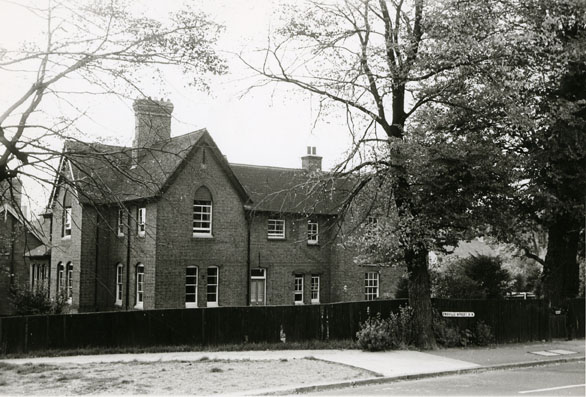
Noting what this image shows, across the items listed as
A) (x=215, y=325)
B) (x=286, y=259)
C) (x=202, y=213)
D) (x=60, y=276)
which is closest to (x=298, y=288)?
(x=286, y=259)

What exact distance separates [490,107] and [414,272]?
5.51 metres

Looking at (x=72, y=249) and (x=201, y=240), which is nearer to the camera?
(x=201, y=240)

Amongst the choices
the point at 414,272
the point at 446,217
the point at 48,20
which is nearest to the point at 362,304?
the point at 414,272

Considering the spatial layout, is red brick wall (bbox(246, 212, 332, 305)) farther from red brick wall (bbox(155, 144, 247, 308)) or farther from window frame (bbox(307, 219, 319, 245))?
red brick wall (bbox(155, 144, 247, 308))

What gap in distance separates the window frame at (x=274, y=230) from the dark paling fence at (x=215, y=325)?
41.4 feet

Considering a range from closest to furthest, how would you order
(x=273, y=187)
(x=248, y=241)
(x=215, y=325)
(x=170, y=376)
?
(x=170, y=376)
(x=215, y=325)
(x=248, y=241)
(x=273, y=187)

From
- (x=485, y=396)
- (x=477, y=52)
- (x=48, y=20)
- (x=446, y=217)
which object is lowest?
(x=485, y=396)

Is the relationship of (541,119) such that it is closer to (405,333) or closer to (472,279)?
(405,333)

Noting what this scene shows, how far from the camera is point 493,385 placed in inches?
513

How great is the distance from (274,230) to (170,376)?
20.3 meters

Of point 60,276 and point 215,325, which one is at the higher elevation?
point 60,276

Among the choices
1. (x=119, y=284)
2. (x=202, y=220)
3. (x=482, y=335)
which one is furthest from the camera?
(x=119, y=284)

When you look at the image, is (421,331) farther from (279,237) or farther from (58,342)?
(279,237)

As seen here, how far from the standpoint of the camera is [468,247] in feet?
215
